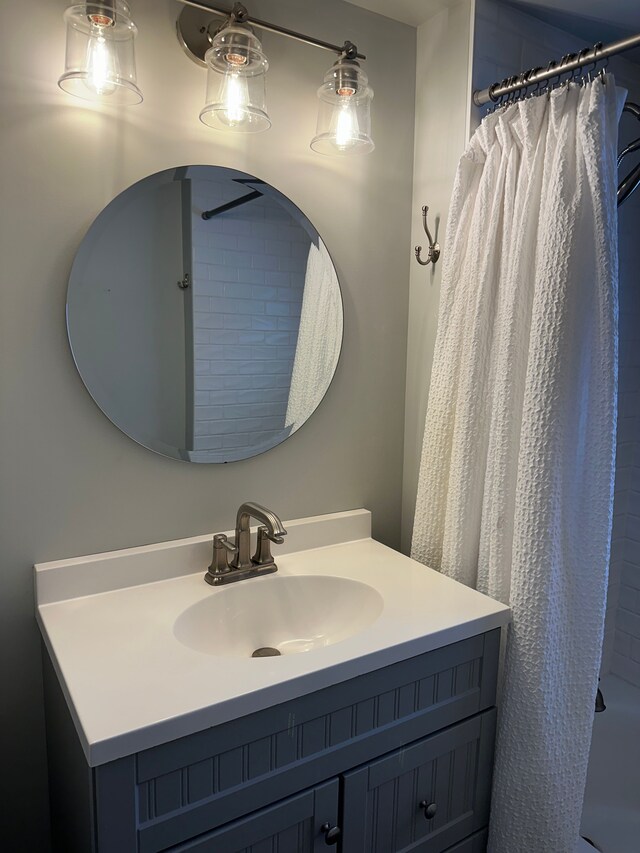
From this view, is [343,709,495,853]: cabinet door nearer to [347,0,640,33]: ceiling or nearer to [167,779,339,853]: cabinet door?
[167,779,339,853]: cabinet door

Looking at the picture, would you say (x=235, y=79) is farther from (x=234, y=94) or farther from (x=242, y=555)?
(x=242, y=555)

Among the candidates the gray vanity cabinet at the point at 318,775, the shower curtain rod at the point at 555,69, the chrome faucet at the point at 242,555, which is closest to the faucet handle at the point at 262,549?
the chrome faucet at the point at 242,555

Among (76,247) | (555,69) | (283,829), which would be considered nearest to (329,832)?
(283,829)

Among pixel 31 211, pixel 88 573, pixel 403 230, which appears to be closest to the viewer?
pixel 31 211

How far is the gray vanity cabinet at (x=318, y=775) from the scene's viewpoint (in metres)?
0.95

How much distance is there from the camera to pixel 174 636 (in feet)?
3.88

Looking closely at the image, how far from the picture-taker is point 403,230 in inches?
68.3

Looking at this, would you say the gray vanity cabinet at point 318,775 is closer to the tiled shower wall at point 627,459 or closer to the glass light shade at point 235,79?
the tiled shower wall at point 627,459

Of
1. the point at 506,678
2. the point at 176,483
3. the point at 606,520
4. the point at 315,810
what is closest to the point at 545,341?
the point at 606,520

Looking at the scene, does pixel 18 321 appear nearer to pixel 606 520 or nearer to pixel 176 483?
pixel 176 483

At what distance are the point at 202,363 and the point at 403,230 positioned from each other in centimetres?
71

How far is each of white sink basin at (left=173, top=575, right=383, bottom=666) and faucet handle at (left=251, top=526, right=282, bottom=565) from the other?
53 mm

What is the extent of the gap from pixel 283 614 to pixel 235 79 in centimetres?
118

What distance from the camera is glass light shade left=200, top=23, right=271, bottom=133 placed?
1265 mm
